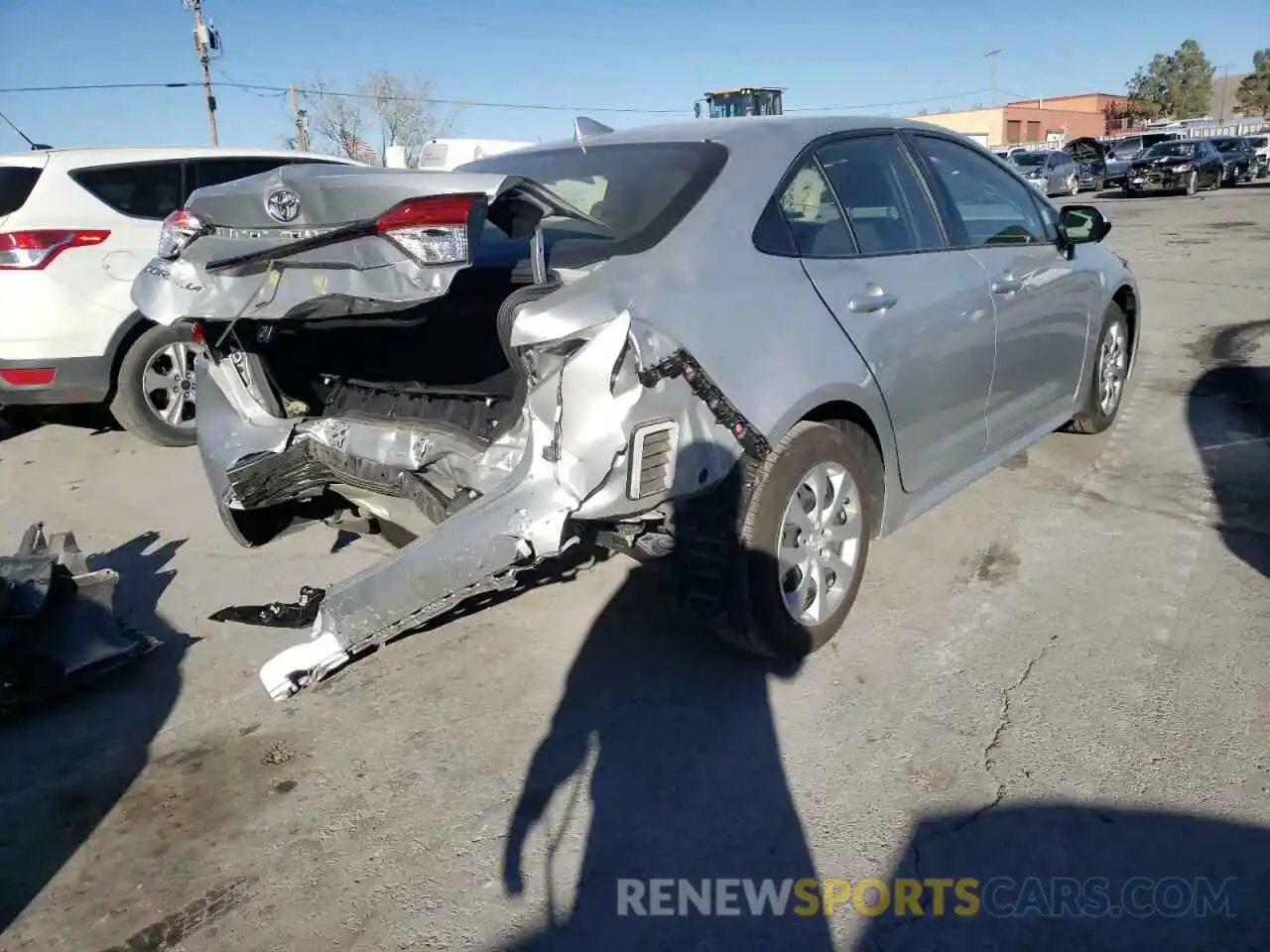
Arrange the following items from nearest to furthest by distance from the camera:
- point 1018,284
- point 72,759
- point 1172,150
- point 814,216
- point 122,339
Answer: point 72,759 → point 814,216 → point 1018,284 → point 122,339 → point 1172,150

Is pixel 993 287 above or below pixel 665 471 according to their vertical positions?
above

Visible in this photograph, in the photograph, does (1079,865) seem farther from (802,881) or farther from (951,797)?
(802,881)

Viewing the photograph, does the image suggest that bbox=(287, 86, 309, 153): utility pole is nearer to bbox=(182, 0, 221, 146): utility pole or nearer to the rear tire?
bbox=(182, 0, 221, 146): utility pole

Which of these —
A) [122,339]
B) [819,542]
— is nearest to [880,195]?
[819,542]

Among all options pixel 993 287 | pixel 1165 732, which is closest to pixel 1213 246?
pixel 993 287

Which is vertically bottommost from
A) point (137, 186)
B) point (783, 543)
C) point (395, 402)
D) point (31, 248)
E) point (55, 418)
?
point (783, 543)

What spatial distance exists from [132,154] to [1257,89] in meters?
88.8

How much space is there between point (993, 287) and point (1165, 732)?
194 centimetres

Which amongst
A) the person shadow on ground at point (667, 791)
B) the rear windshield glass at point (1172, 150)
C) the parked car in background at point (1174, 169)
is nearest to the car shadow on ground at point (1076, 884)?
the person shadow on ground at point (667, 791)

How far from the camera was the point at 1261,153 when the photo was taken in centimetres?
3509

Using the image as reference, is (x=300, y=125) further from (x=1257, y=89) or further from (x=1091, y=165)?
(x=1257, y=89)

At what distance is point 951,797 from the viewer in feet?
8.90

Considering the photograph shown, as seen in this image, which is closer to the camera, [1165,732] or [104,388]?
[1165,732]

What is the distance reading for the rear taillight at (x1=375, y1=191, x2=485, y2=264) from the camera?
262cm
